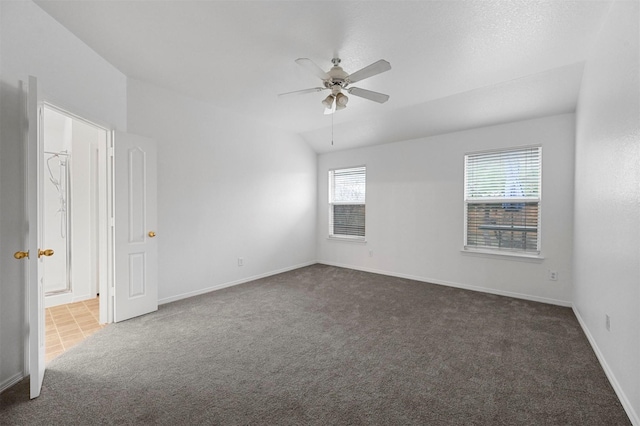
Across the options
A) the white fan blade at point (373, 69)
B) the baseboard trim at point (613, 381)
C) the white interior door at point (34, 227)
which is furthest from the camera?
the white fan blade at point (373, 69)

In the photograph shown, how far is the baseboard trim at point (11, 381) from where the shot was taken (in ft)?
6.41

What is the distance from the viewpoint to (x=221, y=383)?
205cm

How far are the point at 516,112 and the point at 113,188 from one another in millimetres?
5010

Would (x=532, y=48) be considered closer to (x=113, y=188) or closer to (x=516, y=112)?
(x=516, y=112)

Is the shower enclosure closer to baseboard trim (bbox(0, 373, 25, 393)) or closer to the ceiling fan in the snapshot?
baseboard trim (bbox(0, 373, 25, 393))

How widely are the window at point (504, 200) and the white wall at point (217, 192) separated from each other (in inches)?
124

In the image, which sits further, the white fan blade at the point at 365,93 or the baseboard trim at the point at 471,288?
the baseboard trim at the point at 471,288

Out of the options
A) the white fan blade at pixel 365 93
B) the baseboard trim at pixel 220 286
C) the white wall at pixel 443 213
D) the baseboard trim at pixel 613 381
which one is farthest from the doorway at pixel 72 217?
the baseboard trim at pixel 613 381

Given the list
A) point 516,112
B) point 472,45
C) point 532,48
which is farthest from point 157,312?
point 516,112

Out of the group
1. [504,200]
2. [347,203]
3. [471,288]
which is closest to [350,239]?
[347,203]

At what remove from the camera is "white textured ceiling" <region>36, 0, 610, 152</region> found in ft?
7.07

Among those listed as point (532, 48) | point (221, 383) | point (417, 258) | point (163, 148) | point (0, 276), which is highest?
point (532, 48)

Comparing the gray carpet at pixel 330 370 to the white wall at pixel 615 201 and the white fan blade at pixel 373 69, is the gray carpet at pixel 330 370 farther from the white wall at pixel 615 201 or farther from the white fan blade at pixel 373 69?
the white fan blade at pixel 373 69

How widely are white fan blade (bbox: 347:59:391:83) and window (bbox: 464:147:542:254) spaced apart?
2.76 meters
